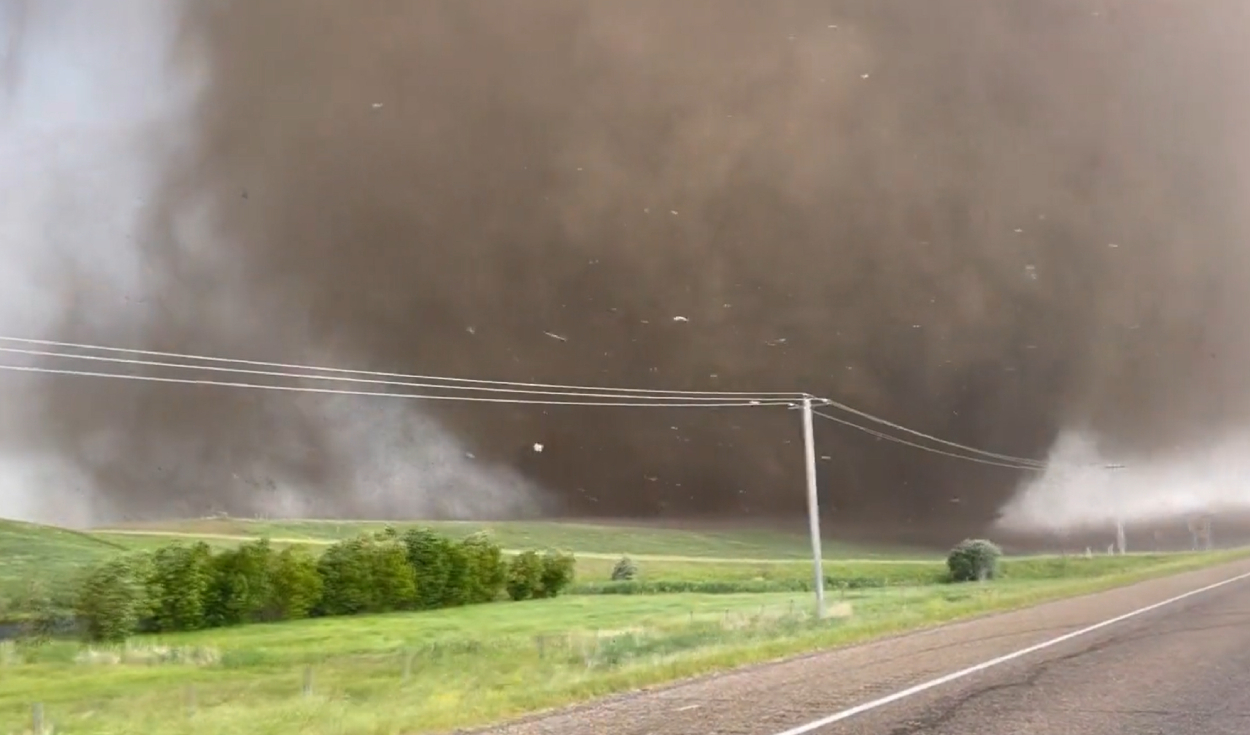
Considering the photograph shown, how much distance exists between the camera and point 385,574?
106812 millimetres

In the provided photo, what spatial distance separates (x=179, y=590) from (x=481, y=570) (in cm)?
3301

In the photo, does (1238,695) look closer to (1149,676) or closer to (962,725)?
(1149,676)

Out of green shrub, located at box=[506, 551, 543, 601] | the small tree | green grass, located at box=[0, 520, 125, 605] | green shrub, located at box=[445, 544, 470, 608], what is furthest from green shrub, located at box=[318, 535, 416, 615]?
green grass, located at box=[0, 520, 125, 605]

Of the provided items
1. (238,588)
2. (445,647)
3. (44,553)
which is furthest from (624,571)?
(445,647)

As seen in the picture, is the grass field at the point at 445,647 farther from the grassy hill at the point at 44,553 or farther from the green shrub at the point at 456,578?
the green shrub at the point at 456,578

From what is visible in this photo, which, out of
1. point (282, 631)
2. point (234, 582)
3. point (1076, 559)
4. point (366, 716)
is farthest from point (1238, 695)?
point (1076, 559)

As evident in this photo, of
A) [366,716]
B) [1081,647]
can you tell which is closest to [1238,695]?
[1081,647]

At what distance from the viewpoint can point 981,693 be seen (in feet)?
44.1

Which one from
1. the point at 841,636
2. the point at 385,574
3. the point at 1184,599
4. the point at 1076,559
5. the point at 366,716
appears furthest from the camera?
the point at 1076,559

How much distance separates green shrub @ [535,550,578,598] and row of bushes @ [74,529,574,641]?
123 mm

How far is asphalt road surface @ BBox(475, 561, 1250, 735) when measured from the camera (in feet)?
36.7

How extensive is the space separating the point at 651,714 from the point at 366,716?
4487mm

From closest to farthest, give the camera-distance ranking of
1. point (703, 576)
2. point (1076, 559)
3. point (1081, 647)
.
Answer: point (1081, 647) → point (703, 576) → point (1076, 559)

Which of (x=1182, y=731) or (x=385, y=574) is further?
(x=385, y=574)
